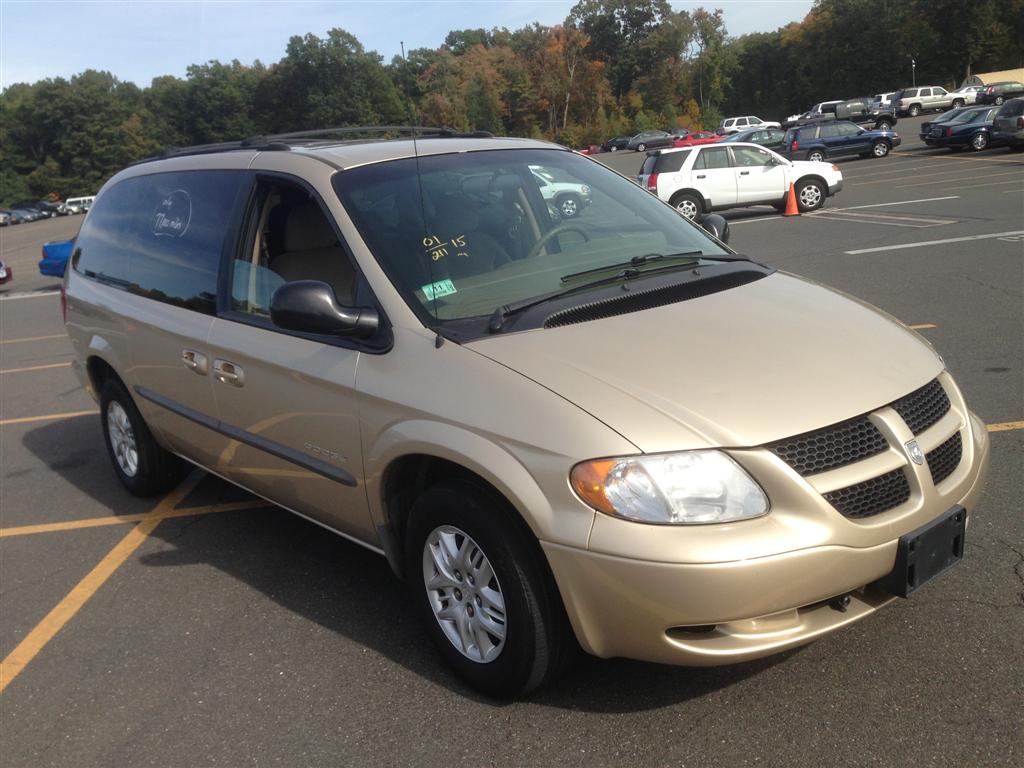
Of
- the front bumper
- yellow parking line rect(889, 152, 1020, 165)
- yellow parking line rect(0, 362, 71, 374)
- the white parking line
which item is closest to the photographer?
the front bumper

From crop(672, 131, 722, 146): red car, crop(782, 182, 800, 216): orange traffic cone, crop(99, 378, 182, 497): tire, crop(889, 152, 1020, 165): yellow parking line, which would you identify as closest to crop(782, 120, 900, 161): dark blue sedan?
crop(889, 152, 1020, 165): yellow parking line

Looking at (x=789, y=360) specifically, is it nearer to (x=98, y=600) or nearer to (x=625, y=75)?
(x=98, y=600)

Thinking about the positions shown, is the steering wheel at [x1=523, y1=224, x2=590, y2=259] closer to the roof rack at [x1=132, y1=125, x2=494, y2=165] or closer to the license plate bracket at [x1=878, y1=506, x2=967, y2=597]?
the roof rack at [x1=132, y1=125, x2=494, y2=165]

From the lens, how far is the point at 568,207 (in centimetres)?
414

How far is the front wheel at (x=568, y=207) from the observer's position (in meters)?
4.11

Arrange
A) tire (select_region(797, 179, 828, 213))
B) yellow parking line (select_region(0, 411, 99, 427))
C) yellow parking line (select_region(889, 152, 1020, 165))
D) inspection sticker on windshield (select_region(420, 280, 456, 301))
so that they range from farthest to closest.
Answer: yellow parking line (select_region(889, 152, 1020, 165)) → tire (select_region(797, 179, 828, 213)) → yellow parking line (select_region(0, 411, 99, 427)) → inspection sticker on windshield (select_region(420, 280, 456, 301))

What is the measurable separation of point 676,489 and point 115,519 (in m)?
3.94

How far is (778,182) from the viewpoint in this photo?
20281 mm

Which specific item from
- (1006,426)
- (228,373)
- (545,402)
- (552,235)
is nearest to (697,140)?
(1006,426)

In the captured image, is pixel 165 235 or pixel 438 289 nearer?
pixel 438 289

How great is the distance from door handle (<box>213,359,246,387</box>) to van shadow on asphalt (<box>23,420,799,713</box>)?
95 cm

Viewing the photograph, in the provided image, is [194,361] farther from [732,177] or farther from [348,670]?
[732,177]

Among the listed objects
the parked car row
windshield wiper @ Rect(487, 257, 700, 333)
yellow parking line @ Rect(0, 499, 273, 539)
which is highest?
windshield wiper @ Rect(487, 257, 700, 333)

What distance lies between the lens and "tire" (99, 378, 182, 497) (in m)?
5.34
